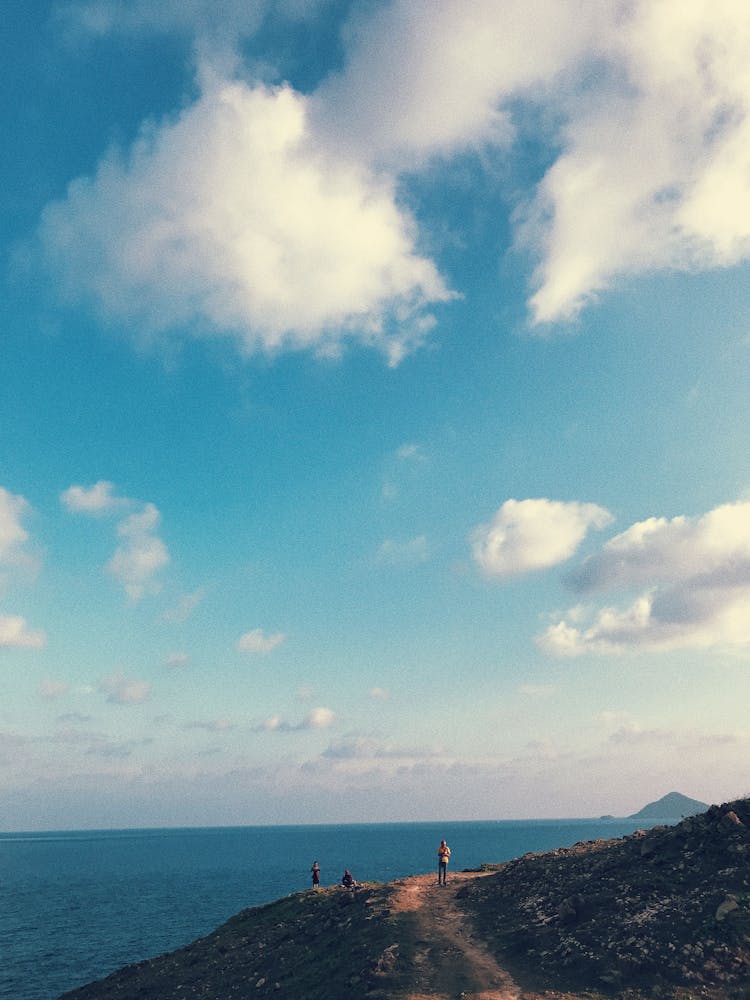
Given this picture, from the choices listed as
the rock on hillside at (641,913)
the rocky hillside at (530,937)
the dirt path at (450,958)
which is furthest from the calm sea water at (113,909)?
the rock on hillside at (641,913)

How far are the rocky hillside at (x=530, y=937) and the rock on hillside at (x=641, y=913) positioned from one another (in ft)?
0.24

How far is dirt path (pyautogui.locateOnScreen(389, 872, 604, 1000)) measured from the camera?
1054 inches

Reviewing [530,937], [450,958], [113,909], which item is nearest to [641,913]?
[530,937]

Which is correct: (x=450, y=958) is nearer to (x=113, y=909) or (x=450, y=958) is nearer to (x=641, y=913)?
(x=641, y=913)

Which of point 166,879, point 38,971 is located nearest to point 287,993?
point 38,971

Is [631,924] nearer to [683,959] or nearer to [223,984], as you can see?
[683,959]

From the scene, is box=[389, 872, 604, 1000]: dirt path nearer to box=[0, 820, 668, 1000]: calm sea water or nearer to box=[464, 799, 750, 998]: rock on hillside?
box=[464, 799, 750, 998]: rock on hillside

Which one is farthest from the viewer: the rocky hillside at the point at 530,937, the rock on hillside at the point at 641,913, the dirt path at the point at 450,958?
the dirt path at the point at 450,958

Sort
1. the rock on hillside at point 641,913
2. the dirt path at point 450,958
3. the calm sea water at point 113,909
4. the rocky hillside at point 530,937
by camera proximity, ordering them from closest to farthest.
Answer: the rock on hillside at point 641,913, the rocky hillside at point 530,937, the dirt path at point 450,958, the calm sea water at point 113,909

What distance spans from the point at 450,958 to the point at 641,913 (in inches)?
377

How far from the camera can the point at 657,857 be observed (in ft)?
117

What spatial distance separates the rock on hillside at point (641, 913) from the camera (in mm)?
25906

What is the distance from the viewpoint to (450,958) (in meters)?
30.7

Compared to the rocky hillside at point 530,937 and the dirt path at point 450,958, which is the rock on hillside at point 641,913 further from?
the dirt path at point 450,958
